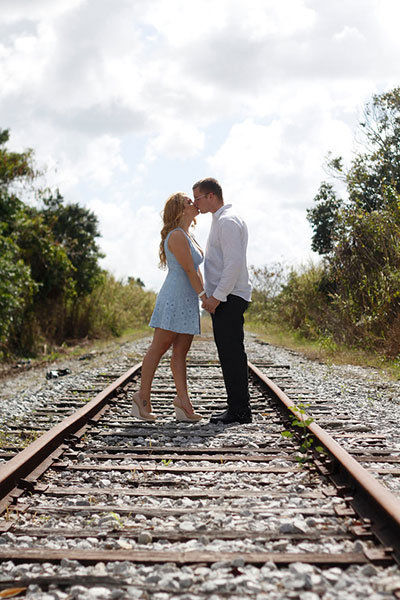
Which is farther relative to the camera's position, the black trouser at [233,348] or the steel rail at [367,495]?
the black trouser at [233,348]

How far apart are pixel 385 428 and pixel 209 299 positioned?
1.72 metres

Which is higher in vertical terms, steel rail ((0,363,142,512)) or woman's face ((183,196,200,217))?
woman's face ((183,196,200,217))

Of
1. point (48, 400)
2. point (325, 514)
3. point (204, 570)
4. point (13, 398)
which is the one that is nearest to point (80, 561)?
Answer: point (204, 570)

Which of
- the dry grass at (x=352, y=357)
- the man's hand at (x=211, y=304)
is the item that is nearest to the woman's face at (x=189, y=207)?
the man's hand at (x=211, y=304)

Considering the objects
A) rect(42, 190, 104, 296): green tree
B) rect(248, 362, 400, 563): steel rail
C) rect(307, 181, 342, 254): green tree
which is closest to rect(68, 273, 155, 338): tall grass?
rect(42, 190, 104, 296): green tree

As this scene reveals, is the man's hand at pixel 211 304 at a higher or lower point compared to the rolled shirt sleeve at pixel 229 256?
lower

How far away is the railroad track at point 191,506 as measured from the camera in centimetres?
210

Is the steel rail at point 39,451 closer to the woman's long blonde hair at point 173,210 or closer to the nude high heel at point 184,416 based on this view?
the nude high heel at point 184,416

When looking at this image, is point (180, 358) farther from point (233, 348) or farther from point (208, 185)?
point (208, 185)

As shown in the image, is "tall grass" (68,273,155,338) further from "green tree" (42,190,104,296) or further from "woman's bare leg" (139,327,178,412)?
"woman's bare leg" (139,327,178,412)

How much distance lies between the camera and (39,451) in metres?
3.41

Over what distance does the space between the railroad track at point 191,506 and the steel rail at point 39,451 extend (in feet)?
0.04

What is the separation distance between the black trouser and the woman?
0.22m

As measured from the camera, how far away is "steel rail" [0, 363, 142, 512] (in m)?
2.93
